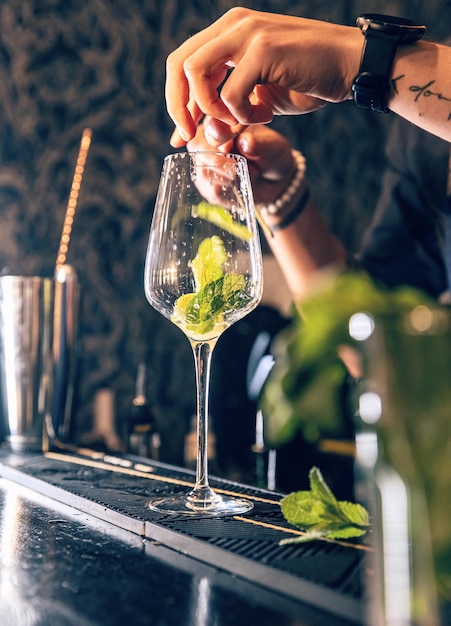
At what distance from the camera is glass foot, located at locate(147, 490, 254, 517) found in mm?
677

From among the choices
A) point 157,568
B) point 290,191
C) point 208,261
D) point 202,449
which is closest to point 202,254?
point 208,261

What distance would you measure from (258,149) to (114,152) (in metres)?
1.14

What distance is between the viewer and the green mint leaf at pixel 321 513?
22.5 inches

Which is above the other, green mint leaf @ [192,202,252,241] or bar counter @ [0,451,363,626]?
green mint leaf @ [192,202,252,241]

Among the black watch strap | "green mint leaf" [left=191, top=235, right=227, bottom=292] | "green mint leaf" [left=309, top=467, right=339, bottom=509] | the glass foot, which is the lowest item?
the glass foot

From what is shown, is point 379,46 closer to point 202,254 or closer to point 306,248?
point 202,254

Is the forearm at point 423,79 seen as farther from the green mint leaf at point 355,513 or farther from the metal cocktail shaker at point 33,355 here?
the metal cocktail shaker at point 33,355

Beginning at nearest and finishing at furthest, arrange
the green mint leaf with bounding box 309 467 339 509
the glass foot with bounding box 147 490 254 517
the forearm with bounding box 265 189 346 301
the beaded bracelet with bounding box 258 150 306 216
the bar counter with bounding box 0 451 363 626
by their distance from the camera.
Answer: the bar counter with bounding box 0 451 363 626 < the green mint leaf with bounding box 309 467 339 509 < the glass foot with bounding box 147 490 254 517 < the beaded bracelet with bounding box 258 150 306 216 < the forearm with bounding box 265 189 346 301

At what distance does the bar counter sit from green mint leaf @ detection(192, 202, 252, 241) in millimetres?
273

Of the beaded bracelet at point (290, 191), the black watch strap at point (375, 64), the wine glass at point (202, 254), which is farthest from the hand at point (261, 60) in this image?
the beaded bracelet at point (290, 191)

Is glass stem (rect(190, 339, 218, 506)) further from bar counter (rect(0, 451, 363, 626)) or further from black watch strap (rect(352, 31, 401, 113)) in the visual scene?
black watch strap (rect(352, 31, 401, 113))

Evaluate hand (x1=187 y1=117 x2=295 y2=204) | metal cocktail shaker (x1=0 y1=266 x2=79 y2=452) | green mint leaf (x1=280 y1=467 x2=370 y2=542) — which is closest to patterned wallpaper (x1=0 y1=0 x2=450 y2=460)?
metal cocktail shaker (x1=0 y1=266 x2=79 y2=452)

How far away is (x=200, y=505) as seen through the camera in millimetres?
699

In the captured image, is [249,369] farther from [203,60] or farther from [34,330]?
[203,60]
